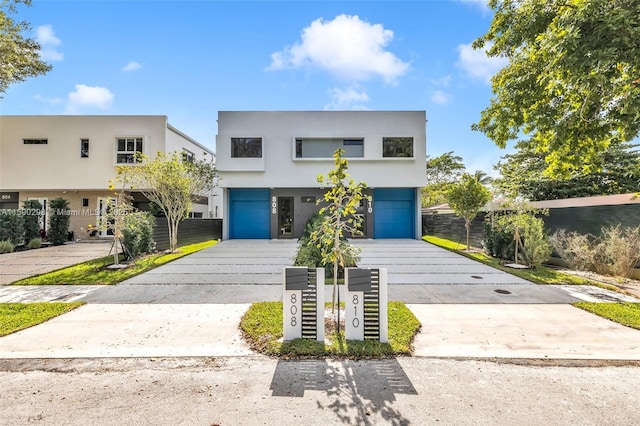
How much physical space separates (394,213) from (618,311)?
500 inches

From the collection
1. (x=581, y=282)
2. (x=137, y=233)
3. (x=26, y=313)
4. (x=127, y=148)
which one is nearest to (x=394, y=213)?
(x=581, y=282)

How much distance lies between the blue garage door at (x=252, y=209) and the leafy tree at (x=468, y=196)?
1049cm

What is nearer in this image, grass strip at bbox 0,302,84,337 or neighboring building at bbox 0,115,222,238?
grass strip at bbox 0,302,84,337

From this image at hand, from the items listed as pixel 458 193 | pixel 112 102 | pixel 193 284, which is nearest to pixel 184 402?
pixel 193 284

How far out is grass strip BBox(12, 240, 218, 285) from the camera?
285 inches

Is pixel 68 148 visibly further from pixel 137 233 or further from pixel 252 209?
pixel 137 233

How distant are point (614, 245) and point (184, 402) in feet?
33.5

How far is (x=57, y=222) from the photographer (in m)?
14.7

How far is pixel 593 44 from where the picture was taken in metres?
4.50

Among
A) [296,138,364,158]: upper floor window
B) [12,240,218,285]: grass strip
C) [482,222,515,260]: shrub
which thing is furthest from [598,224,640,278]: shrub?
[12,240,218,285]: grass strip

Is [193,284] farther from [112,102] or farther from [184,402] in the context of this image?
[112,102]

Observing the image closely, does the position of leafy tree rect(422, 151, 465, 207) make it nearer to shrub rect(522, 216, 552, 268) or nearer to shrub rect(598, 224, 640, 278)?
shrub rect(522, 216, 552, 268)

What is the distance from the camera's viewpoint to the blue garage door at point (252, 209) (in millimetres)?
17562

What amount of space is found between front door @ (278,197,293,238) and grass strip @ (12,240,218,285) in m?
7.81
